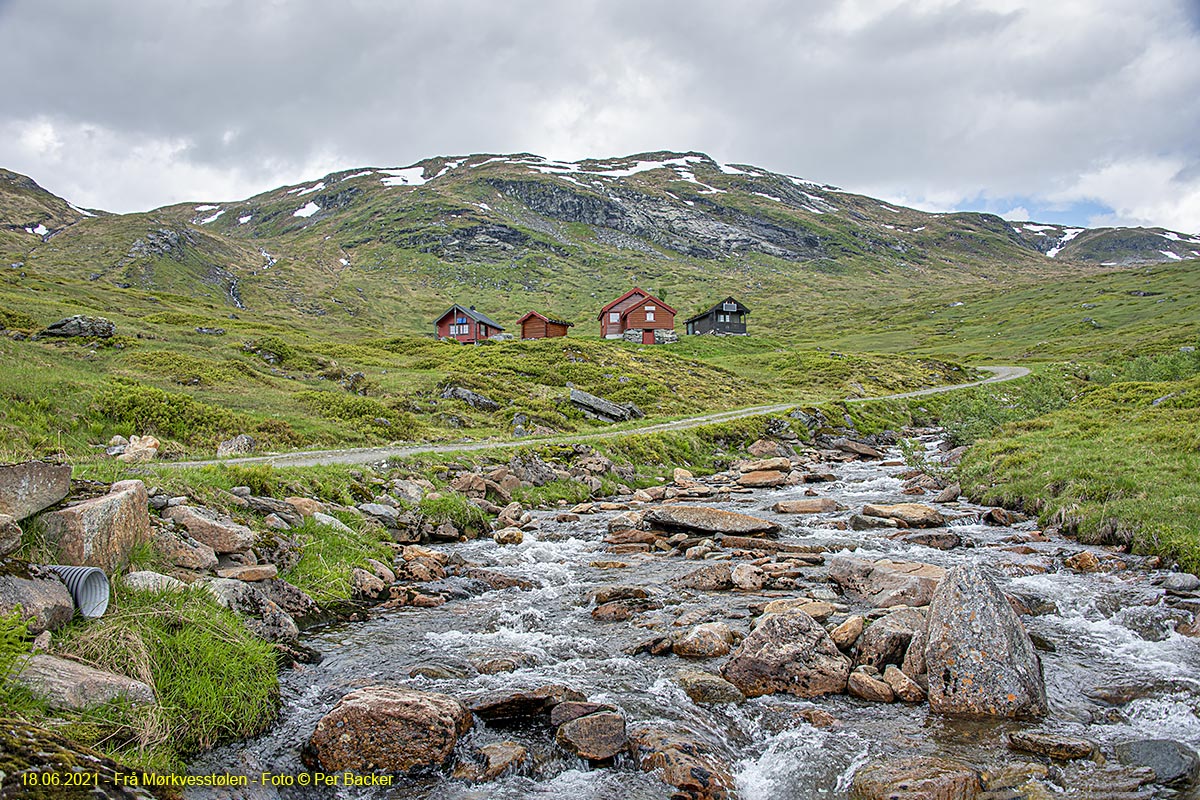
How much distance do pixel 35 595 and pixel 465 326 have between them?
97008 millimetres

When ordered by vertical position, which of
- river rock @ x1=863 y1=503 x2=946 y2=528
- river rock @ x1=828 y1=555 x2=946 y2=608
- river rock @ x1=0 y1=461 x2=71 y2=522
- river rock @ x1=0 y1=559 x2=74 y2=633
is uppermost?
river rock @ x1=0 y1=461 x2=71 y2=522

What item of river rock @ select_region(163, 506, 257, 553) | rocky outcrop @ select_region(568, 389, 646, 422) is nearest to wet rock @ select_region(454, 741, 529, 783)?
river rock @ select_region(163, 506, 257, 553)

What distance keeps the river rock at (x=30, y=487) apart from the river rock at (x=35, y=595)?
0.98 m

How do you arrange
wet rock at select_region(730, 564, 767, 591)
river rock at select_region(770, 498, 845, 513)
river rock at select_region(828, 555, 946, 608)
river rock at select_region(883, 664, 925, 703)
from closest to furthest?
river rock at select_region(883, 664, 925, 703) < river rock at select_region(828, 555, 946, 608) < wet rock at select_region(730, 564, 767, 591) < river rock at select_region(770, 498, 845, 513)

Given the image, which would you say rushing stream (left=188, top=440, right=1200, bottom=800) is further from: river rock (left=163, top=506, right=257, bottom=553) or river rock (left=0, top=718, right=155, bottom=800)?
river rock (left=163, top=506, right=257, bottom=553)

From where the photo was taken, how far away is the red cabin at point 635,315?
4227 inches

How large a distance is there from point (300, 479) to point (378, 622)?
7999 mm

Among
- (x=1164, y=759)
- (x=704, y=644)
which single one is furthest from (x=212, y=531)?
(x=1164, y=759)

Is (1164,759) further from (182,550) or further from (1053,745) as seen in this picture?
(182,550)

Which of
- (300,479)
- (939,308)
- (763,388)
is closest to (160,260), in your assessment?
(763,388)

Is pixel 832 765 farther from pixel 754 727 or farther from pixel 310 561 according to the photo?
pixel 310 561

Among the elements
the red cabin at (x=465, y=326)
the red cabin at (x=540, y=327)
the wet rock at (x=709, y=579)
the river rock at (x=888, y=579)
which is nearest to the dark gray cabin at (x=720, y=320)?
the red cabin at (x=540, y=327)

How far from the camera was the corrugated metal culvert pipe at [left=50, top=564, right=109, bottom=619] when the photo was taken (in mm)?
8438

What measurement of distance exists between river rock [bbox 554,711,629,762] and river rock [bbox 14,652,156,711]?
507 cm
